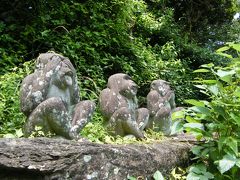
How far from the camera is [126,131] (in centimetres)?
316

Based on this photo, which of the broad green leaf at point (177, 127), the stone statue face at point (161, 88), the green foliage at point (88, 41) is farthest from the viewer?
the green foliage at point (88, 41)

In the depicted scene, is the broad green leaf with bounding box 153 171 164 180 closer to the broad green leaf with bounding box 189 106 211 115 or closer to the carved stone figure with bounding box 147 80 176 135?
the broad green leaf with bounding box 189 106 211 115

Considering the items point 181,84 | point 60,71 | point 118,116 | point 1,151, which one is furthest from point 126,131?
point 181,84

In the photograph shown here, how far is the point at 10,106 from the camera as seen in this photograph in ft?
13.1

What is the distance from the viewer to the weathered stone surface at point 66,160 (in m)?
1.96

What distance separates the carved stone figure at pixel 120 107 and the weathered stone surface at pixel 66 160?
59 centimetres

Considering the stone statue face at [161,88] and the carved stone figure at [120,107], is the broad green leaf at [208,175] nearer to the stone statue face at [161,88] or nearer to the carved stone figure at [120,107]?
the carved stone figure at [120,107]

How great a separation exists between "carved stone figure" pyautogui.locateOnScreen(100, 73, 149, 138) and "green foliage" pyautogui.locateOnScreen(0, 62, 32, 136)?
766mm

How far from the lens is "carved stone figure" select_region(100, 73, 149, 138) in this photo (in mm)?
3113

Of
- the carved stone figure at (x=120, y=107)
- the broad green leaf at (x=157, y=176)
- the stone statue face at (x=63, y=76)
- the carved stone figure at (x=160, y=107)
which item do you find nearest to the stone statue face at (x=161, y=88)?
the carved stone figure at (x=160, y=107)

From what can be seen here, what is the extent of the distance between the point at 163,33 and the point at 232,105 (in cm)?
757

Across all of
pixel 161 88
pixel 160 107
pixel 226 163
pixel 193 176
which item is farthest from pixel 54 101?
pixel 161 88

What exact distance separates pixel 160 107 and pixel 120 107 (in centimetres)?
100

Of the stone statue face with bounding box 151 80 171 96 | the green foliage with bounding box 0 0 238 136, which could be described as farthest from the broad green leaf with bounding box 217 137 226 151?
the green foliage with bounding box 0 0 238 136
